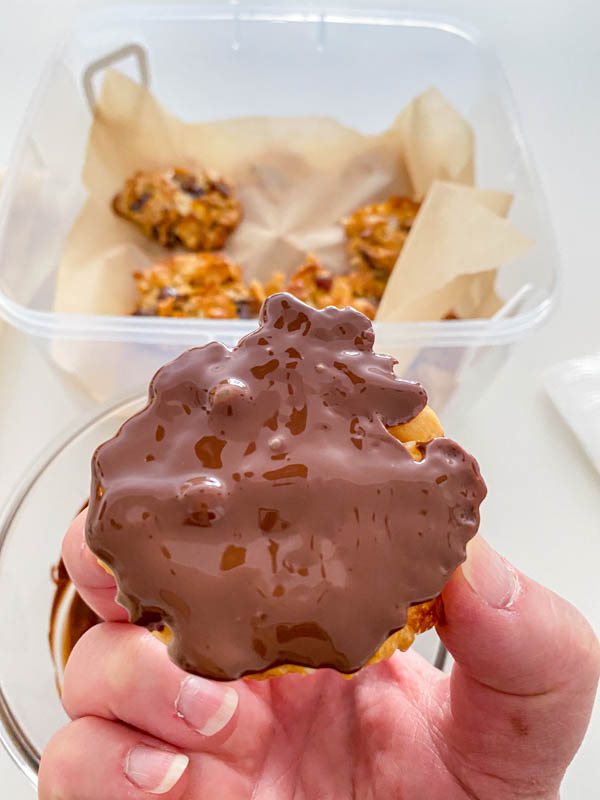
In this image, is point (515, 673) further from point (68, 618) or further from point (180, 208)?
point (180, 208)

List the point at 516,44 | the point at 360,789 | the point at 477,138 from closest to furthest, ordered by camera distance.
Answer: the point at 360,789 → the point at 477,138 → the point at 516,44

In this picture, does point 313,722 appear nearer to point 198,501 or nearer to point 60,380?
point 198,501

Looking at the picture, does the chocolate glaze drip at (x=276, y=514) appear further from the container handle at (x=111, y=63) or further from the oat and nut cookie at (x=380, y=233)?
the container handle at (x=111, y=63)

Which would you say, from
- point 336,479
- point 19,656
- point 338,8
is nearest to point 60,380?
point 19,656

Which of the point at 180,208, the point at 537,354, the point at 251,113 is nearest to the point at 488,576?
the point at 537,354

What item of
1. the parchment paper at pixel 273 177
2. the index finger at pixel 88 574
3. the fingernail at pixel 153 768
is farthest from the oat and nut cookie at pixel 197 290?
the fingernail at pixel 153 768

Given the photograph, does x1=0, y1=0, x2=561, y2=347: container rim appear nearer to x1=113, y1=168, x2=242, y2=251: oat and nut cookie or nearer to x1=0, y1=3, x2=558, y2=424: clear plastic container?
x1=0, y1=3, x2=558, y2=424: clear plastic container

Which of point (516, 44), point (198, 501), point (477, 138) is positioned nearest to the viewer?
point (198, 501)

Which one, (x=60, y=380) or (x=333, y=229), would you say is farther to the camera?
(x=333, y=229)
